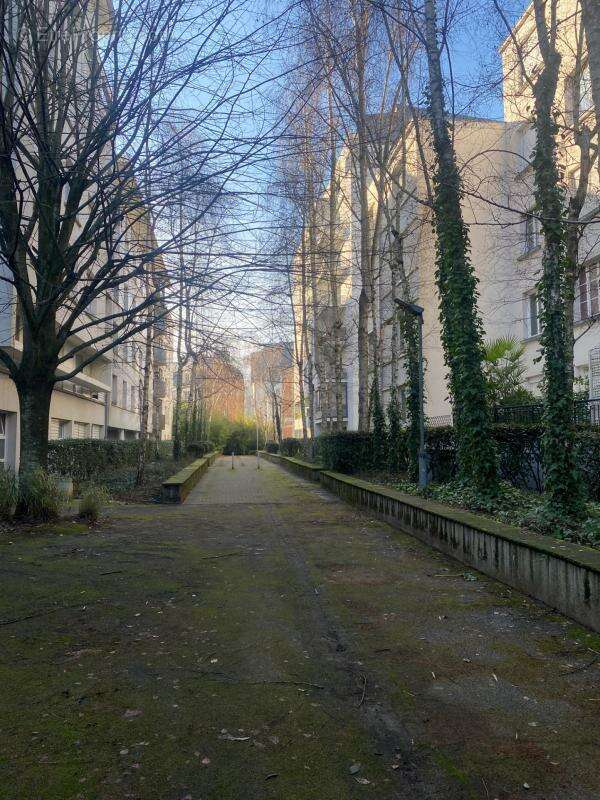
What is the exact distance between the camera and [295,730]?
9.35 feet

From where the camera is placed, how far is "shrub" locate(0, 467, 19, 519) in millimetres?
8344

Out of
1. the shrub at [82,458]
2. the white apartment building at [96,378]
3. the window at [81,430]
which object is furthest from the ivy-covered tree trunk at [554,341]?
the window at [81,430]

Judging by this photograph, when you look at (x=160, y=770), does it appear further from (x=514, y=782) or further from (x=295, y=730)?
(x=514, y=782)

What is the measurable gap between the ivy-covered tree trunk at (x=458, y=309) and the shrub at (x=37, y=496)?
20.1 ft

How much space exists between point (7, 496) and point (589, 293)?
664 inches

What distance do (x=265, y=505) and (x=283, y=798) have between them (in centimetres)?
1058

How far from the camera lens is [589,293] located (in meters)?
18.3

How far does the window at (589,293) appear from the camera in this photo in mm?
17875

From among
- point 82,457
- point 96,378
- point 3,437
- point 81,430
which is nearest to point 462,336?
point 82,457

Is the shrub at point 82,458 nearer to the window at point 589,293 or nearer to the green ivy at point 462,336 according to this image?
the green ivy at point 462,336

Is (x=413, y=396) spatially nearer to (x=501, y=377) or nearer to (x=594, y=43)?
(x=501, y=377)

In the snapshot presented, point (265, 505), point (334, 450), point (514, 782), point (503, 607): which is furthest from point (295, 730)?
point (334, 450)

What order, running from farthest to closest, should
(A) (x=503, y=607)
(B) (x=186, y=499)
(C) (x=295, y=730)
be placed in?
(B) (x=186, y=499), (A) (x=503, y=607), (C) (x=295, y=730)

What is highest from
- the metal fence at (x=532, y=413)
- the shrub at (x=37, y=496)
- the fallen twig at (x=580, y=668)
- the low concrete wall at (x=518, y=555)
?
the metal fence at (x=532, y=413)
